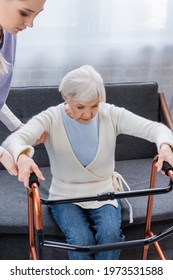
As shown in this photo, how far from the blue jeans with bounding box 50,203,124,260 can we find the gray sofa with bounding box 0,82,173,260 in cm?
11

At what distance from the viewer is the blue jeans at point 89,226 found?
1.63m

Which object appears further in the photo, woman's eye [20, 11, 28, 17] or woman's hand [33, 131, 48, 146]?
woman's hand [33, 131, 48, 146]

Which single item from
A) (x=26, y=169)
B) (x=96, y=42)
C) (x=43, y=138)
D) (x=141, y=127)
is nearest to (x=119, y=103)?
(x=96, y=42)

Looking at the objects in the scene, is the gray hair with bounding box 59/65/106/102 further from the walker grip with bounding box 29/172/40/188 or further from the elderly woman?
the walker grip with bounding box 29/172/40/188

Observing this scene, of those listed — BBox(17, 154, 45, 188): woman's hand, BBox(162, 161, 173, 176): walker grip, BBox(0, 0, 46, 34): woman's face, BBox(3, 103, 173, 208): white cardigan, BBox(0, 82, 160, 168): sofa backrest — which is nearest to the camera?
BBox(0, 0, 46, 34): woman's face

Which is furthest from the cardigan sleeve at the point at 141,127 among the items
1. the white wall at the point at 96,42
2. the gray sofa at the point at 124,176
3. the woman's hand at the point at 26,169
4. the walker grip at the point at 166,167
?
the white wall at the point at 96,42

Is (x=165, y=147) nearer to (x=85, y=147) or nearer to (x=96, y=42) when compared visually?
(x=85, y=147)

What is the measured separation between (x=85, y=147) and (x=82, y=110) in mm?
166

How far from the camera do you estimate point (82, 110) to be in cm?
168

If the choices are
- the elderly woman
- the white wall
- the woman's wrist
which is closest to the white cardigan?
the elderly woman

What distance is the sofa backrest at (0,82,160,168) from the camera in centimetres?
229

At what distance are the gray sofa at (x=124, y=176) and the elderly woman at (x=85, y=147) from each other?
0.15 metres
